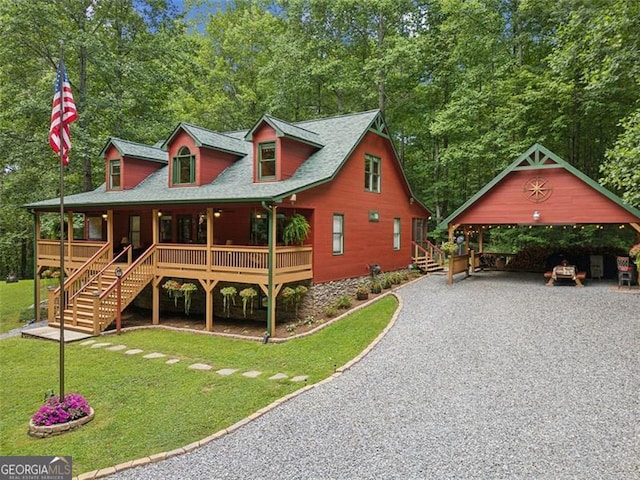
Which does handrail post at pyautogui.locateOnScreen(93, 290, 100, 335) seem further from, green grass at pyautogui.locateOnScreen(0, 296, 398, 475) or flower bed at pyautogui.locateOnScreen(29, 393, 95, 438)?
flower bed at pyautogui.locateOnScreen(29, 393, 95, 438)

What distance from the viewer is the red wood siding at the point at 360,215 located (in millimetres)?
14266

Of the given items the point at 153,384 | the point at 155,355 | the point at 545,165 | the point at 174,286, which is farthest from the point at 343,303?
the point at 545,165

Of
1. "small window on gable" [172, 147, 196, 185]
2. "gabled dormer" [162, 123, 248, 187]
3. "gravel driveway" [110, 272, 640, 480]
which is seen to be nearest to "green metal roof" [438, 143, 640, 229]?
"gravel driveway" [110, 272, 640, 480]

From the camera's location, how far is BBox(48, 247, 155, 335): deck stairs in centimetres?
1273

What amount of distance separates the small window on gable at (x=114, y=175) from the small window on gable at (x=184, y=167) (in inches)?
158

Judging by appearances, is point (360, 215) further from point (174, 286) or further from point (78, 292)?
point (78, 292)

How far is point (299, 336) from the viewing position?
11648mm

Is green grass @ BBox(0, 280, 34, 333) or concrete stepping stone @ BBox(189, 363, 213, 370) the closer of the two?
concrete stepping stone @ BBox(189, 363, 213, 370)

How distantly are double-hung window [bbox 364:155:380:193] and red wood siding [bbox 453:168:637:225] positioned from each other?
3964 millimetres

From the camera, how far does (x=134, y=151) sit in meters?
18.4

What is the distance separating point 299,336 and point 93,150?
17.2 m

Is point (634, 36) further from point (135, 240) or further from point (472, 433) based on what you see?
point (135, 240)

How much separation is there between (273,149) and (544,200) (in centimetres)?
1090

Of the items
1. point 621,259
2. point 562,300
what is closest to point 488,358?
point 562,300
